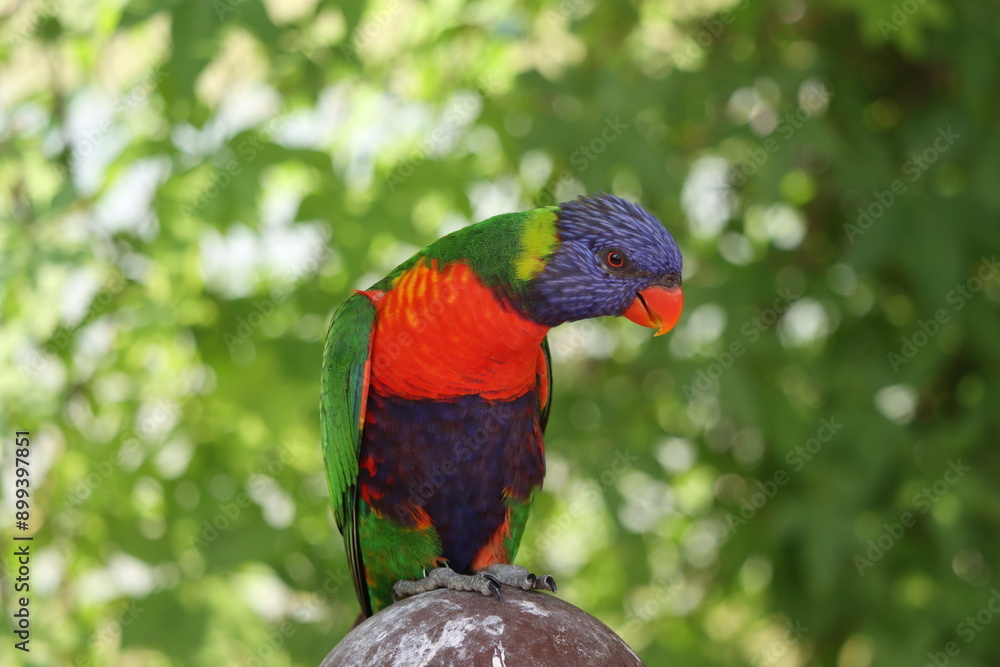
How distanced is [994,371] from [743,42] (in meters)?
1.46

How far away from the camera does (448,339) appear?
5.97 feet

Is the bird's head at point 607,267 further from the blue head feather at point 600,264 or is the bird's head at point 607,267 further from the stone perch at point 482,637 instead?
the stone perch at point 482,637

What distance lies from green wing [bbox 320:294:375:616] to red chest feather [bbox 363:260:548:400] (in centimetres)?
3

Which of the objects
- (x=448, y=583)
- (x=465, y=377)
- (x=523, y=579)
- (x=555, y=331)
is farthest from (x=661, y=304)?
(x=555, y=331)

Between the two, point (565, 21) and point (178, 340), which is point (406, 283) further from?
point (565, 21)

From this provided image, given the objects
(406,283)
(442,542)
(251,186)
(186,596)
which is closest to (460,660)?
(442,542)

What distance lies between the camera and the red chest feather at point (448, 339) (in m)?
1.80

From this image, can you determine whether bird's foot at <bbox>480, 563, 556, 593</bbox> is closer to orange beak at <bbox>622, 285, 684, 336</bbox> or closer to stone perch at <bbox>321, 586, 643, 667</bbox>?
stone perch at <bbox>321, 586, 643, 667</bbox>

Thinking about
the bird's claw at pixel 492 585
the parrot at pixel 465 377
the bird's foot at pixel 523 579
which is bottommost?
the bird's foot at pixel 523 579

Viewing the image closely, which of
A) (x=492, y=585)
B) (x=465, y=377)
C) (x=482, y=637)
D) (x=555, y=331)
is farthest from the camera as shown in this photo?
(x=555, y=331)

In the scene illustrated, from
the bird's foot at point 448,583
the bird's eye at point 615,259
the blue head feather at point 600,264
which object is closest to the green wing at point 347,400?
the bird's foot at point 448,583

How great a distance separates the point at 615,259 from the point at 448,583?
743 mm

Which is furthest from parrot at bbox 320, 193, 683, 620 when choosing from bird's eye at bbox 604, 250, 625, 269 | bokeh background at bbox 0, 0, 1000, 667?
bokeh background at bbox 0, 0, 1000, 667

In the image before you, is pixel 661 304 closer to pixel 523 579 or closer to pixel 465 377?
pixel 465 377
